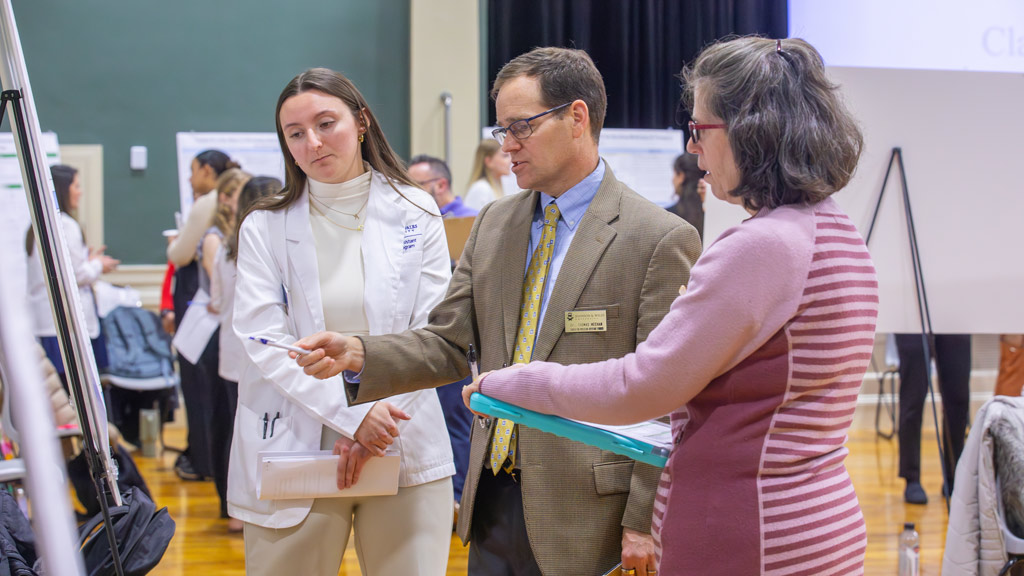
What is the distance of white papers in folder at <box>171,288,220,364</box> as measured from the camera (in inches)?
170

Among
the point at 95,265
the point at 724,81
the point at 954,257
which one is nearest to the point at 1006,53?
the point at 954,257

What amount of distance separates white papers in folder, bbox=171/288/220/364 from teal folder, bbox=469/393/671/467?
10.7 feet

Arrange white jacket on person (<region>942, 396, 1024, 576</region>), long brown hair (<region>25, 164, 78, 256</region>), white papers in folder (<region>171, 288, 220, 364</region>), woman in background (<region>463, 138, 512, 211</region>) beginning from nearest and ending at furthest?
white jacket on person (<region>942, 396, 1024, 576</region>) < white papers in folder (<region>171, 288, 220, 364</region>) < long brown hair (<region>25, 164, 78, 256</region>) < woman in background (<region>463, 138, 512, 211</region>)

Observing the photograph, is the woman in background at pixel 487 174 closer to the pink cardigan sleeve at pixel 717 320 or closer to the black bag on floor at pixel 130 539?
the black bag on floor at pixel 130 539

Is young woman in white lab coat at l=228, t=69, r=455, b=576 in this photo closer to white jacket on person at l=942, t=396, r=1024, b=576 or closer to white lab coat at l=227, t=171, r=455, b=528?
white lab coat at l=227, t=171, r=455, b=528

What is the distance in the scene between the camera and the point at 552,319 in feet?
5.24

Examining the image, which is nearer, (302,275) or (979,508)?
(302,275)

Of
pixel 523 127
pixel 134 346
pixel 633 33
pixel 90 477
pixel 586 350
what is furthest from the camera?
pixel 633 33

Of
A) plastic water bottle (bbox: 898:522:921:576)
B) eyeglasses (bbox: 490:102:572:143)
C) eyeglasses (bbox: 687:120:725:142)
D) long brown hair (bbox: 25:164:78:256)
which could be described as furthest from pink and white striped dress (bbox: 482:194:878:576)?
long brown hair (bbox: 25:164:78:256)

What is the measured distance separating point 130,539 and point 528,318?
0.93 m

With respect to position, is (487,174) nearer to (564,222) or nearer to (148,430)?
(148,430)

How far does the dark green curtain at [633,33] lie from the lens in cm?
671

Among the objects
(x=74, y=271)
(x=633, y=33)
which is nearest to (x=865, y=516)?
(x=74, y=271)

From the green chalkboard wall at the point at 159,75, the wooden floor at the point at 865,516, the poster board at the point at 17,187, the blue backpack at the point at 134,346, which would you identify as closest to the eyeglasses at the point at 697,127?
Answer: the poster board at the point at 17,187
